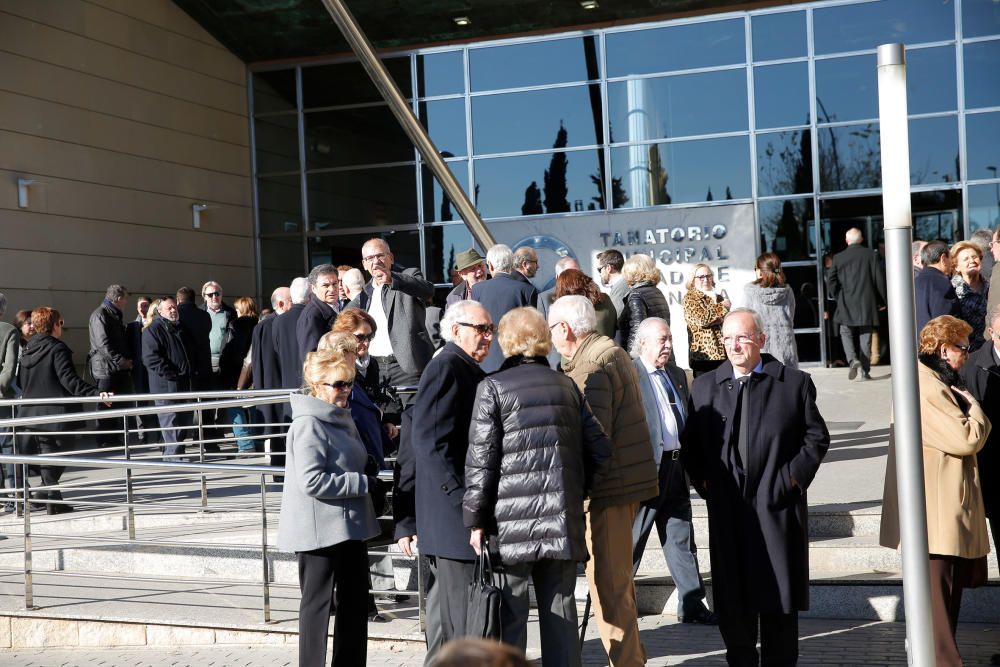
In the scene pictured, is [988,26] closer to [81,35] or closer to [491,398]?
[81,35]

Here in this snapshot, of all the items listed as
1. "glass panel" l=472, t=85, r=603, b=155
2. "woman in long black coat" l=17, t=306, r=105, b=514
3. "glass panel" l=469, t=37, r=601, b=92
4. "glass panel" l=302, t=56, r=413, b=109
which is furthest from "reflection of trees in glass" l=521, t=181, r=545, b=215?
"woman in long black coat" l=17, t=306, r=105, b=514

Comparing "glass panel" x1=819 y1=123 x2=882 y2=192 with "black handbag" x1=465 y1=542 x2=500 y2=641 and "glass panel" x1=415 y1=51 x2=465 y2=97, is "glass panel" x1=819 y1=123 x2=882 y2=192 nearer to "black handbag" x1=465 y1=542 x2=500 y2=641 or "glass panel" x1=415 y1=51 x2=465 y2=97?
"glass panel" x1=415 y1=51 x2=465 y2=97

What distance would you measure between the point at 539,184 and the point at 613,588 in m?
14.5

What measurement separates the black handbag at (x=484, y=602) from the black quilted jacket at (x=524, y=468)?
0.33ft

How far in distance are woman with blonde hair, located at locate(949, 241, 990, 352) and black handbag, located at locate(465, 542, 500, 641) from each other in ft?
19.0

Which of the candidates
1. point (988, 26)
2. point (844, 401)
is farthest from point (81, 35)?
point (988, 26)

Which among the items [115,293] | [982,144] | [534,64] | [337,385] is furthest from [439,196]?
[337,385]

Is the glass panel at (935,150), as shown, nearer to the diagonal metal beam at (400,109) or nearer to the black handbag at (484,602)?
the diagonal metal beam at (400,109)

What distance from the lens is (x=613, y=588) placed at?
17.0ft

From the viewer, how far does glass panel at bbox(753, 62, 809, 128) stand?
18000 mm

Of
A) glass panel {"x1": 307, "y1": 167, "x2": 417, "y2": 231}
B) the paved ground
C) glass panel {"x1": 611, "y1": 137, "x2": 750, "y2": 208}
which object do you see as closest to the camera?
the paved ground

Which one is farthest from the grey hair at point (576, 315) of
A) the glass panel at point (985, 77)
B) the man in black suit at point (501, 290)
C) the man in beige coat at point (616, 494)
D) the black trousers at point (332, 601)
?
the glass panel at point (985, 77)

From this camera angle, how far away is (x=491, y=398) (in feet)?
15.3

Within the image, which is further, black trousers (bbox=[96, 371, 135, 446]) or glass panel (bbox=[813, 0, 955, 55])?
glass panel (bbox=[813, 0, 955, 55])
